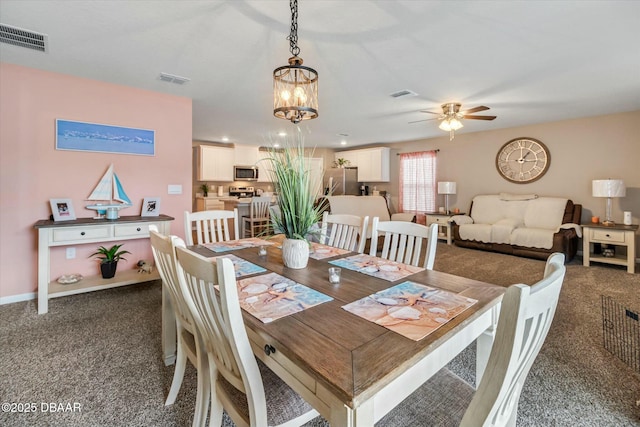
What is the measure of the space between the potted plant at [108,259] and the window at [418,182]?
19.5 feet

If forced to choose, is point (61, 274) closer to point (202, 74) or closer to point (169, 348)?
point (169, 348)

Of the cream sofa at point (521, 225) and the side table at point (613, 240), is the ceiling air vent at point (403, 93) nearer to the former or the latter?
the cream sofa at point (521, 225)

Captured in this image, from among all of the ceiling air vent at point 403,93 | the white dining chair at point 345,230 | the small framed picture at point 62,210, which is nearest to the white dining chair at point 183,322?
the white dining chair at point 345,230

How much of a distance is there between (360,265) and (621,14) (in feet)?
7.97

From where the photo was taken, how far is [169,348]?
1924 millimetres

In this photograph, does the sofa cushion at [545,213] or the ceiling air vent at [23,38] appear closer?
the ceiling air vent at [23,38]

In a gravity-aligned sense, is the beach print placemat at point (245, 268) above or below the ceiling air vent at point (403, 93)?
below

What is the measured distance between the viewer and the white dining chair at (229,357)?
859 mm

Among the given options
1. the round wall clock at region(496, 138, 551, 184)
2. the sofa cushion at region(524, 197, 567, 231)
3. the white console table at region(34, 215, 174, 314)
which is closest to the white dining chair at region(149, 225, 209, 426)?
the white console table at region(34, 215, 174, 314)

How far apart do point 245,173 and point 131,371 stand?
6156mm

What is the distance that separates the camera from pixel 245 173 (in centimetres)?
763

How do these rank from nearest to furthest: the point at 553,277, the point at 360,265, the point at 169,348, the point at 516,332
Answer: the point at 516,332, the point at 553,277, the point at 360,265, the point at 169,348

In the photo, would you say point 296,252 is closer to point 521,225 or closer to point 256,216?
point 256,216

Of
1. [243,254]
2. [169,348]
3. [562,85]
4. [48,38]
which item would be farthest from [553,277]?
[562,85]
